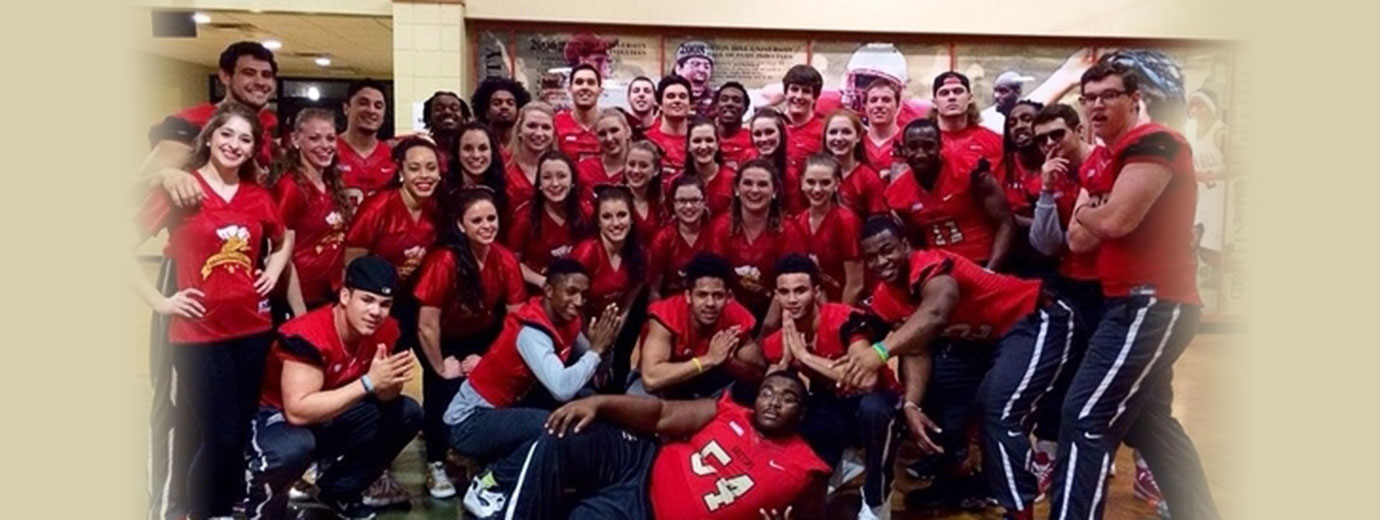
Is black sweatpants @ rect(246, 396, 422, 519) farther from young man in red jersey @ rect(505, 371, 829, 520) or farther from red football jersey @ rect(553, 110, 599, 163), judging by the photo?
red football jersey @ rect(553, 110, 599, 163)

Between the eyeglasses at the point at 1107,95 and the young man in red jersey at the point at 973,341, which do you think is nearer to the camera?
the eyeglasses at the point at 1107,95

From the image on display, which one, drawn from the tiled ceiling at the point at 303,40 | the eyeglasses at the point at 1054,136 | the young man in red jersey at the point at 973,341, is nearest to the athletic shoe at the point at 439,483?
the young man in red jersey at the point at 973,341

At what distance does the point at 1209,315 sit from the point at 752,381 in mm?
→ 7488

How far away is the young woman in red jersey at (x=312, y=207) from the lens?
181 inches

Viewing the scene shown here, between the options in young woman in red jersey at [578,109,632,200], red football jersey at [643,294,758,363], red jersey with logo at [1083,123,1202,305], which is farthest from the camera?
young woman in red jersey at [578,109,632,200]

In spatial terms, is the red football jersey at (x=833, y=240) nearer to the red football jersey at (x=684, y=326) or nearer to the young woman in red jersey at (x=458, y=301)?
the red football jersey at (x=684, y=326)

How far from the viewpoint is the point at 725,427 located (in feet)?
13.3

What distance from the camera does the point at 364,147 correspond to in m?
5.32

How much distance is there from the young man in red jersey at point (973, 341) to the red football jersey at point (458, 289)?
1559 mm

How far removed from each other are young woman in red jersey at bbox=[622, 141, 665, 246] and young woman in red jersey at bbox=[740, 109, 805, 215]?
0.60 metres

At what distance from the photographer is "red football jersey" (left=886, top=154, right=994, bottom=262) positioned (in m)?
5.02

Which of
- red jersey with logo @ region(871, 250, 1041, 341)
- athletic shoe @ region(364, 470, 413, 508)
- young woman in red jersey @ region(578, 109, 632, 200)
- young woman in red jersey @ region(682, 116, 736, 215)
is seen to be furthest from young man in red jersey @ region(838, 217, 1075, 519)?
athletic shoe @ region(364, 470, 413, 508)

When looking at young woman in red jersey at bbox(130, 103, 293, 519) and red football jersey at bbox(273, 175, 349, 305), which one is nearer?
young woman in red jersey at bbox(130, 103, 293, 519)

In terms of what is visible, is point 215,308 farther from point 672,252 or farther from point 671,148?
point 671,148
